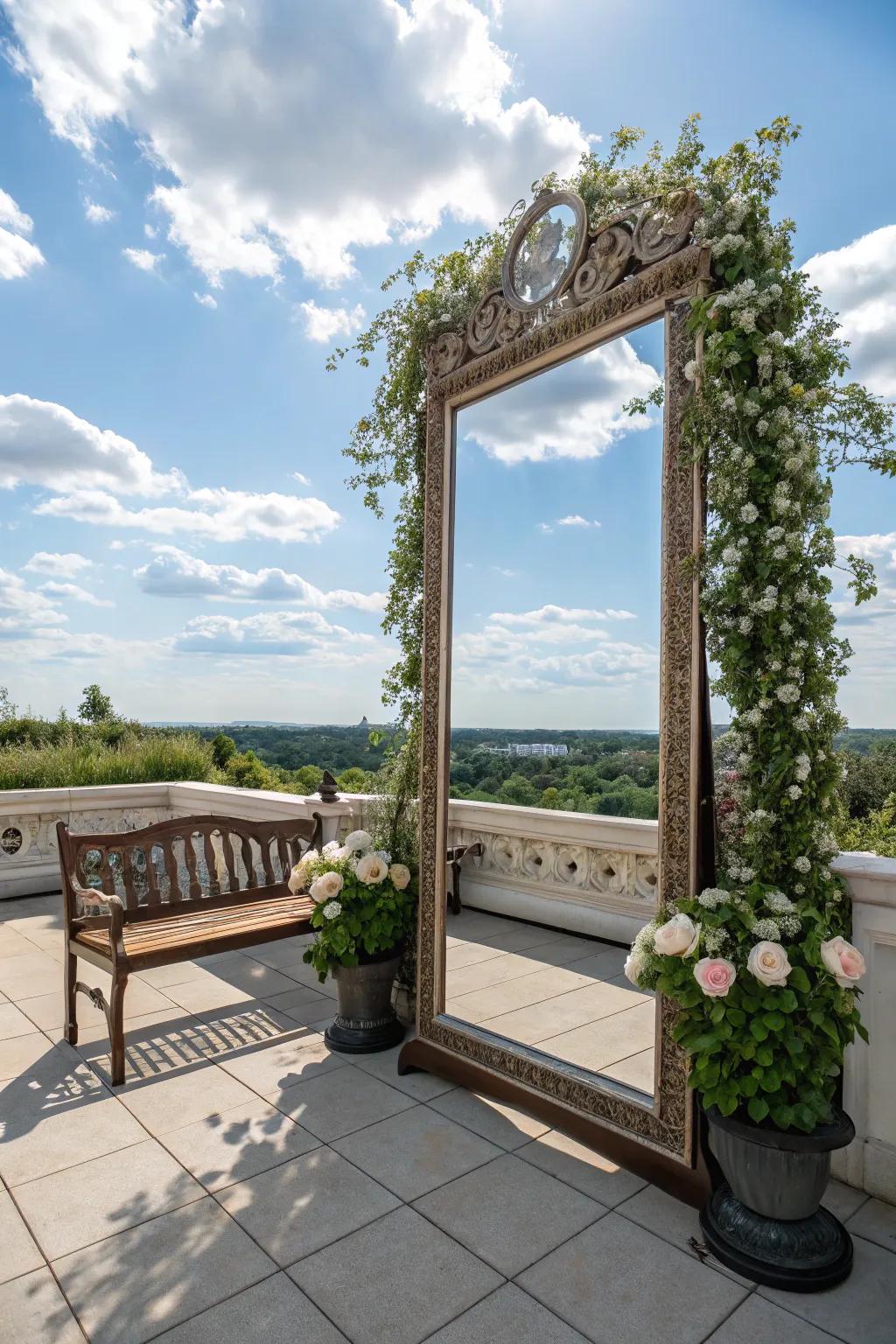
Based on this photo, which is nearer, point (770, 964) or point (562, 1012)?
point (770, 964)

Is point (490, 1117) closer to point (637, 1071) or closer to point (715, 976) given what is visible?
point (637, 1071)

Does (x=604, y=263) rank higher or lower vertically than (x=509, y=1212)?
higher

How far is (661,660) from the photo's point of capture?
238 centimetres

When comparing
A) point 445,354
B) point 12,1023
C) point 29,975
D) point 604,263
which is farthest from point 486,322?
point 29,975

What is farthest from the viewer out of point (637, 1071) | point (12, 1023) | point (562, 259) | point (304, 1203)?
point (12, 1023)

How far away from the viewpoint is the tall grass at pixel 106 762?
6.86m

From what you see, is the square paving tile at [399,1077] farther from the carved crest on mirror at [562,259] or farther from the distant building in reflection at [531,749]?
the carved crest on mirror at [562,259]

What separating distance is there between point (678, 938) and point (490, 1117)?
1.23m

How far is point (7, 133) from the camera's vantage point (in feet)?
16.4

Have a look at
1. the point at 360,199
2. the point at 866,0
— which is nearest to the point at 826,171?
the point at 866,0

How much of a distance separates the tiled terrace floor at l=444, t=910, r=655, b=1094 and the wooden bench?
0.97 m

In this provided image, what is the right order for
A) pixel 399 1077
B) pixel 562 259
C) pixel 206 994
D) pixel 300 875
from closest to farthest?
pixel 562 259 < pixel 399 1077 < pixel 300 875 < pixel 206 994

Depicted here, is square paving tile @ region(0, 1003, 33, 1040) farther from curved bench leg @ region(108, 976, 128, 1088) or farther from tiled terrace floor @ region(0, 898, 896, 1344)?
curved bench leg @ region(108, 976, 128, 1088)

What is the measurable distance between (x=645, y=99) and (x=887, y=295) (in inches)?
50.2
